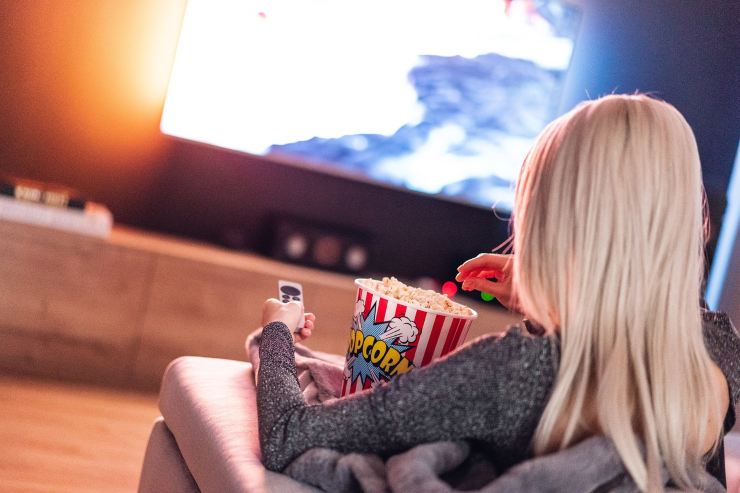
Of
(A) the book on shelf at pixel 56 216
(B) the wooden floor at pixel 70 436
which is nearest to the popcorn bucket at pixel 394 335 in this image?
(B) the wooden floor at pixel 70 436

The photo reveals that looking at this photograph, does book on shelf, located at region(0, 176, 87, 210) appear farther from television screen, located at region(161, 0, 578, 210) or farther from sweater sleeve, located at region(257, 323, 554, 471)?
sweater sleeve, located at region(257, 323, 554, 471)

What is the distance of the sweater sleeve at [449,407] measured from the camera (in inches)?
40.8

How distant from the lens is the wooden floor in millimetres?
2104

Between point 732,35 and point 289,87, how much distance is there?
1893 millimetres

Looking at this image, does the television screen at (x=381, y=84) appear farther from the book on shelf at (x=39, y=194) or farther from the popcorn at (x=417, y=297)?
the popcorn at (x=417, y=297)

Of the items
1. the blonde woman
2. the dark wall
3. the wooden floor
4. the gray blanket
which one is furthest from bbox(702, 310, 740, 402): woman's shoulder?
the dark wall

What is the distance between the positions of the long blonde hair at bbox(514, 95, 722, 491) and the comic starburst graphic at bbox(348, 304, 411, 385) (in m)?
0.22

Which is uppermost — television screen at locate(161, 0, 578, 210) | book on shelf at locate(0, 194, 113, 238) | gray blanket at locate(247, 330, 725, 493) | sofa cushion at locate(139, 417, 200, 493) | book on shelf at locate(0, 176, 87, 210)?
television screen at locate(161, 0, 578, 210)

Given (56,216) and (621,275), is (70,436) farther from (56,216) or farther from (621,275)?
(621,275)

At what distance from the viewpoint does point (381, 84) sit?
10.6 feet

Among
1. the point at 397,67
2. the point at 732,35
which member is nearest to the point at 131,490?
the point at 397,67

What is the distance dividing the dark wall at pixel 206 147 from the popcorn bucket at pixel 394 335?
2.15m

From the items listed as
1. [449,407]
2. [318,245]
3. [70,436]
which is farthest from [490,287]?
[318,245]

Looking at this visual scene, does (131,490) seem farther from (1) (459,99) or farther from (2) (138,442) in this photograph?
(1) (459,99)
